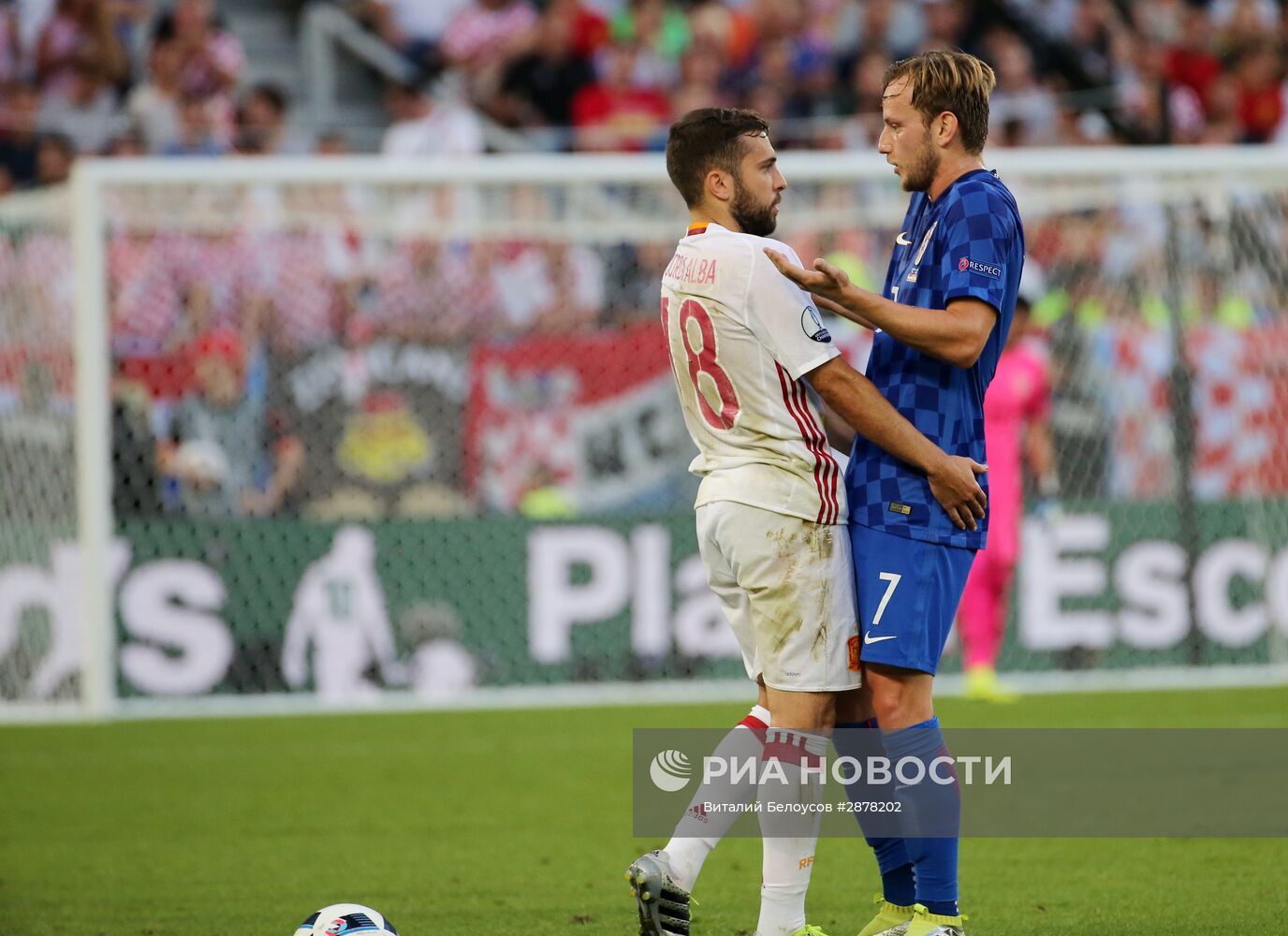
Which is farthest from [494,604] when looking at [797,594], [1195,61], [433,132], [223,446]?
[1195,61]

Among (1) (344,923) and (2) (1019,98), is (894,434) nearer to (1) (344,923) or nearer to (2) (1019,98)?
(1) (344,923)

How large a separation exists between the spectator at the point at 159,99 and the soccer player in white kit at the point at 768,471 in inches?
384

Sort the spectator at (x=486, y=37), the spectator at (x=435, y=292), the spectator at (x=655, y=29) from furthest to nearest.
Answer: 1. the spectator at (x=655, y=29)
2. the spectator at (x=486, y=37)
3. the spectator at (x=435, y=292)

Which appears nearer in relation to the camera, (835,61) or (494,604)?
(494,604)

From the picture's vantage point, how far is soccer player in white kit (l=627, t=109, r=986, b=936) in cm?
403

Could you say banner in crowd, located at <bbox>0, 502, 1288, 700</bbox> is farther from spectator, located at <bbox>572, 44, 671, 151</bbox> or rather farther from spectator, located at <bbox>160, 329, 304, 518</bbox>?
spectator, located at <bbox>572, 44, 671, 151</bbox>

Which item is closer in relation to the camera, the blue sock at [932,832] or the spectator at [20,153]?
the blue sock at [932,832]

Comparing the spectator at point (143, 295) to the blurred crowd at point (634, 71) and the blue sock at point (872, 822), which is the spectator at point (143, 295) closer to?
the blurred crowd at point (634, 71)

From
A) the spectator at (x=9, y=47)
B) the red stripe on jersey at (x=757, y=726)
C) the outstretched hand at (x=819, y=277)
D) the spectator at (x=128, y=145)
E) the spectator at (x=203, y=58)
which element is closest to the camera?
the outstretched hand at (x=819, y=277)

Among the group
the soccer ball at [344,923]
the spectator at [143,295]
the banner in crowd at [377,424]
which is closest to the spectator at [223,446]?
the banner in crowd at [377,424]

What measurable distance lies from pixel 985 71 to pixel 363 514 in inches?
267

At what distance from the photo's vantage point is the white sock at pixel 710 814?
4.08m

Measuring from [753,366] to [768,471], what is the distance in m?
0.25

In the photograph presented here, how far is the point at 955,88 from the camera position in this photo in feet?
13.3
